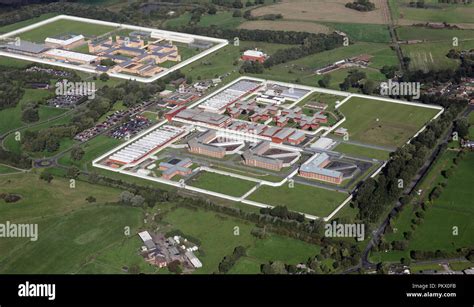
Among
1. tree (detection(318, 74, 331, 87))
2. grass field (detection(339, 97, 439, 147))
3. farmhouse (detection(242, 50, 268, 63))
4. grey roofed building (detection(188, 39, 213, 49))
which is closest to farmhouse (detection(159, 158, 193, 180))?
grass field (detection(339, 97, 439, 147))

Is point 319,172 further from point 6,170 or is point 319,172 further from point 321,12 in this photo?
point 321,12

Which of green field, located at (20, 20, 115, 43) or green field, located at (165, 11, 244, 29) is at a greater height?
green field, located at (165, 11, 244, 29)

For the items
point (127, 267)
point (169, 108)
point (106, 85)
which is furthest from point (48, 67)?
point (127, 267)

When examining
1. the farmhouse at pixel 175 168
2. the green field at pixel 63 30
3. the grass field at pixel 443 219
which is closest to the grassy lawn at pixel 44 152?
the farmhouse at pixel 175 168

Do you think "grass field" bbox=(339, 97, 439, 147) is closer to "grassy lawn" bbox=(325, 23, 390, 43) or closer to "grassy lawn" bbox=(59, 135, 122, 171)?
"grassy lawn" bbox=(325, 23, 390, 43)

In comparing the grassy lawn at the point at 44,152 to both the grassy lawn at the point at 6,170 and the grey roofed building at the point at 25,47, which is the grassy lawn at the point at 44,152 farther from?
the grey roofed building at the point at 25,47
